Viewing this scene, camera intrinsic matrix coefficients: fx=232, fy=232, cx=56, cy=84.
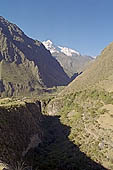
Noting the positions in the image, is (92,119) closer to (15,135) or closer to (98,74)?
(15,135)

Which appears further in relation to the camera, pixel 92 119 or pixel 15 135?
pixel 92 119

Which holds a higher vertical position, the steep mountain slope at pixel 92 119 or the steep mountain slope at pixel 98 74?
the steep mountain slope at pixel 98 74

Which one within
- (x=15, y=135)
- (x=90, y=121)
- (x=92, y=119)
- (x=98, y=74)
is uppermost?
(x=98, y=74)

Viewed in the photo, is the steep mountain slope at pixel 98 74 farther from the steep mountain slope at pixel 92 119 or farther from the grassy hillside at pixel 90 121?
the grassy hillside at pixel 90 121

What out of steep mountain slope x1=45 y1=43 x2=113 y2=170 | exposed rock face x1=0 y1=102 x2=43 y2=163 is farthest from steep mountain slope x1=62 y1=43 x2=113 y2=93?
exposed rock face x1=0 y1=102 x2=43 y2=163

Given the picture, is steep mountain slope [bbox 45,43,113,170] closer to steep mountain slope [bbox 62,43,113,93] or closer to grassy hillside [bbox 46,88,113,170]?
grassy hillside [bbox 46,88,113,170]

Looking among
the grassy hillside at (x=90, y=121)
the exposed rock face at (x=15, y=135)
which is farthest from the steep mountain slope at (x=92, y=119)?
the exposed rock face at (x=15, y=135)

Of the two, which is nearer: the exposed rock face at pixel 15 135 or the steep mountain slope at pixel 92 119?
the exposed rock face at pixel 15 135

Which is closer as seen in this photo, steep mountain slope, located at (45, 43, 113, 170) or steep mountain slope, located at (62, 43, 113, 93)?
steep mountain slope, located at (45, 43, 113, 170)

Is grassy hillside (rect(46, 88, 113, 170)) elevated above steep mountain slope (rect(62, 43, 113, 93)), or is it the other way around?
steep mountain slope (rect(62, 43, 113, 93))

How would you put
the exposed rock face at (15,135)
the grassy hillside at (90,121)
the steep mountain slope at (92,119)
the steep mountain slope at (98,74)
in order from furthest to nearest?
1. the steep mountain slope at (98,74)
2. the steep mountain slope at (92,119)
3. the grassy hillside at (90,121)
4. the exposed rock face at (15,135)

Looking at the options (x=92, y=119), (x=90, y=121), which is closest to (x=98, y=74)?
(x=92, y=119)

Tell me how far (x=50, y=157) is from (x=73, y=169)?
7122mm

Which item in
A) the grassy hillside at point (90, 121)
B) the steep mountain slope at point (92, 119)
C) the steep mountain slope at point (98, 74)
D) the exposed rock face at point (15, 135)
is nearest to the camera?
the exposed rock face at point (15, 135)
